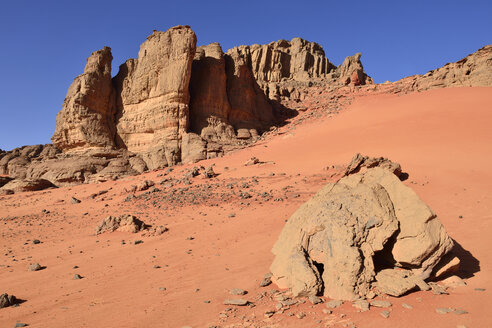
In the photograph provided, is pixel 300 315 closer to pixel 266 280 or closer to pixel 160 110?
pixel 266 280

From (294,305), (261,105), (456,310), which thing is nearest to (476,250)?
(456,310)

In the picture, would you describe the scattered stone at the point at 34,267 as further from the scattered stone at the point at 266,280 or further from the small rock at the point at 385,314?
the small rock at the point at 385,314

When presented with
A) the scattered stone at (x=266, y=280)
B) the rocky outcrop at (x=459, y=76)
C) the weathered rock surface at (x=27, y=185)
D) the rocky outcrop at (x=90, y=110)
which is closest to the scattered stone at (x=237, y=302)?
the scattered stone at (x=266, y=280)

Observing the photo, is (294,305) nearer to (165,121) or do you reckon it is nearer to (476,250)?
(476,250)

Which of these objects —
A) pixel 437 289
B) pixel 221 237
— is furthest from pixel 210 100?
pixel 437 289

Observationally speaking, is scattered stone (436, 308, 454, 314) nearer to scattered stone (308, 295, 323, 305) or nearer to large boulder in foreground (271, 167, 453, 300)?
large boulder in foreground (271, 167, 453, 300)

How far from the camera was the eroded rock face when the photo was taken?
20547 millimetres

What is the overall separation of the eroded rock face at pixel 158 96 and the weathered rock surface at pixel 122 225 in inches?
419

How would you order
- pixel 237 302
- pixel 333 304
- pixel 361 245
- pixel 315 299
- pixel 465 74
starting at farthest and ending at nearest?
1. pixel 465 74
2. pixel 361 245
3. pixel 237 302
4. pixel 315 299
5. pixel 333 304

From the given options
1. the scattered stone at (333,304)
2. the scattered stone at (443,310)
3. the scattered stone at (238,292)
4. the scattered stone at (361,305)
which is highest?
the scattered stone at (238,292)

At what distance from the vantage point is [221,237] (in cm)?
772

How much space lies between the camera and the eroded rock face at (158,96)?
20.5 metres

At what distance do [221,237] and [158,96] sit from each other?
645 inches

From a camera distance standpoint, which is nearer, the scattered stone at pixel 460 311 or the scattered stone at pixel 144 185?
the scattered stone at pixel 460 311
